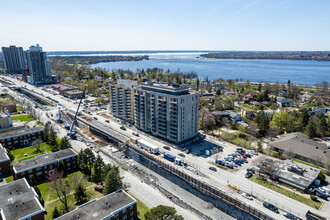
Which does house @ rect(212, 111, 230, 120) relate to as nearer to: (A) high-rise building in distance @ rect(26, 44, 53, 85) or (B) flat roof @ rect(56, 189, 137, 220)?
(B) flat roof @ rect(56, 189, 137, 220)

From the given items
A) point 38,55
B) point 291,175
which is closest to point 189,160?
point 291,175

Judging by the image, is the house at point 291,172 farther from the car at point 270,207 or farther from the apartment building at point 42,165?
the apartment building at point 42,165

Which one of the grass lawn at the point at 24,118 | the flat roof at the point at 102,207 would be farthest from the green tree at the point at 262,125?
the grass lawn at the point at 24,118

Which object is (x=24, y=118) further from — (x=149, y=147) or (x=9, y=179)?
(x=149, y=147)

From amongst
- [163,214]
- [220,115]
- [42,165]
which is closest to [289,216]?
[163,214]

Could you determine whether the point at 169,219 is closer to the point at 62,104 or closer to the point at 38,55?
the point at 62,104

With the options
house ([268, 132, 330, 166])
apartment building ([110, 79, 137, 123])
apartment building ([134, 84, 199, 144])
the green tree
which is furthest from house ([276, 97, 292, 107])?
apartment building ([110, 79, 137, 123])
